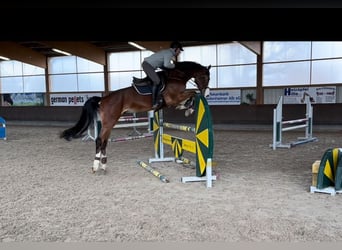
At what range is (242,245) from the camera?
2410 millimetres

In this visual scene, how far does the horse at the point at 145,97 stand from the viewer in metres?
5.02

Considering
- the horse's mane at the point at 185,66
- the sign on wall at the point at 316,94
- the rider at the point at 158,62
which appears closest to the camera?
the rider at the point at 158,62

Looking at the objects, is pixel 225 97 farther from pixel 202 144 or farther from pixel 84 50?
pixel 202 144

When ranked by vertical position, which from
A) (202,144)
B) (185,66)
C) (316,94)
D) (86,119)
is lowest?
(202,144)

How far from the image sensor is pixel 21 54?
64.8 ft

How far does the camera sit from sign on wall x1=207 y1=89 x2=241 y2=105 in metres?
16.5

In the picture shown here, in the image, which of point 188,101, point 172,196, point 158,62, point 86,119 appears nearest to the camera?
point 172,196

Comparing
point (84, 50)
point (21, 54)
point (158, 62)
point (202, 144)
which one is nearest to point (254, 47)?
point (84, 50)

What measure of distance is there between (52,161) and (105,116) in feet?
6.50

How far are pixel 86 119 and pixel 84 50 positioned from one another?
44.3 feet

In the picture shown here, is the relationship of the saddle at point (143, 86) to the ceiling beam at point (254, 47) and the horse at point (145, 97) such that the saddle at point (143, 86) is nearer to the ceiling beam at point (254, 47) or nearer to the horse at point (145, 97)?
the horse at point (145, 97)

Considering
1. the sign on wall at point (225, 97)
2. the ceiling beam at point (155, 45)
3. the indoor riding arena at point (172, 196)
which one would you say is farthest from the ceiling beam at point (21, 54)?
the indoor riding arena at point (172, 196)

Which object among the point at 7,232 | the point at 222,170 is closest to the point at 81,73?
the point at 222,170

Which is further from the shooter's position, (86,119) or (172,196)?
(86,119)
